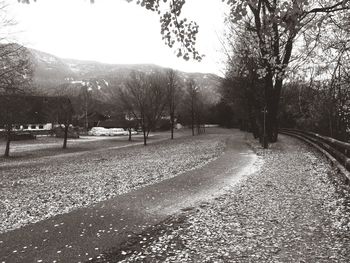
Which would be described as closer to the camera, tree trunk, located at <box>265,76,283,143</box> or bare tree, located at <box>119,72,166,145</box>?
tree trunk, located at <box>265,76,283,143</box>

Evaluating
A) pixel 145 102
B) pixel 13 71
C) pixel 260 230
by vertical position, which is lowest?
pixel 260 230

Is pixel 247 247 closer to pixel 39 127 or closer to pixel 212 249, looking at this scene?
pixel 212 249

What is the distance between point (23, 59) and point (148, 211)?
75.4ft

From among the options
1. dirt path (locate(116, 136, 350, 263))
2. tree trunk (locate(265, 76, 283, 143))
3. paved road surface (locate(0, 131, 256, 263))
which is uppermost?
tree trunk (locate(265, 76, 283, 143))

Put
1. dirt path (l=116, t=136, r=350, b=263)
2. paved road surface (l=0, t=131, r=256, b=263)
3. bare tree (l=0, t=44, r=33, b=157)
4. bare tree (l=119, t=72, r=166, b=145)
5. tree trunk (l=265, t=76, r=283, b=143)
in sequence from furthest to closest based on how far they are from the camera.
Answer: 1. bare tree (l=119, t=72, r=166, b=145)
2. tree trunk (l=265, t=76, r=283, b=143)
3. bare tree (l=0, t=44, r=33, b=157)
4. paved road surface (l=0, t=131, r=256, b=263)
5. dirt path (l=116, t=136, r=350, b=263)

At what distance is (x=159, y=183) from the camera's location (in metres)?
14.9

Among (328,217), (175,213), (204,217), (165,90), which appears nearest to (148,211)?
(175,213)

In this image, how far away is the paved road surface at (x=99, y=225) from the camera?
23.2 feet

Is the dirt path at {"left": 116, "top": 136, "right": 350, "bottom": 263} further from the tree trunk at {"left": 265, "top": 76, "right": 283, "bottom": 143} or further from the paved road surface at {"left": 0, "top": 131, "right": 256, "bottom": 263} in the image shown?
the tree trunk at {"left": 265, "top": 76, "right": 283, "bottom": 143}

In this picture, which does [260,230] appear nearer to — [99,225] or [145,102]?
[99,225]

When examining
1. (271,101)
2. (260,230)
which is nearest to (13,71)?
(271,101)

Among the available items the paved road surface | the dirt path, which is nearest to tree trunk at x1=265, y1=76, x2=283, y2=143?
the paved road surface

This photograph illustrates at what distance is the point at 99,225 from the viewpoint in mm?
8812

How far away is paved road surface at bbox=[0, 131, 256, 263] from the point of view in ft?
23.2
